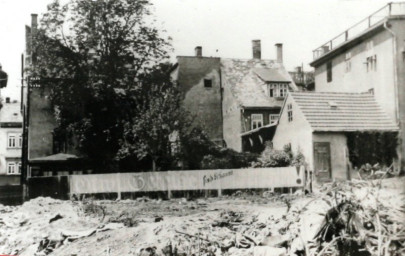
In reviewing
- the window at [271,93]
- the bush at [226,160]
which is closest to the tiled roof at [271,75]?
the window at [271,93]

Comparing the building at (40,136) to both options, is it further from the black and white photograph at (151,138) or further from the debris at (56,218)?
the debris at (56,218)

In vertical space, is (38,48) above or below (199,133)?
above

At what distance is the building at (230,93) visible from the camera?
3030 centimetres

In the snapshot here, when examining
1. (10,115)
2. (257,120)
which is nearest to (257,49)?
(257,120)

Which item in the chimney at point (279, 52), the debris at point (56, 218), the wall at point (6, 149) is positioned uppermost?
the chimney at point (279, 52)

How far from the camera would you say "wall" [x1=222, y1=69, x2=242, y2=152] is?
2977cm

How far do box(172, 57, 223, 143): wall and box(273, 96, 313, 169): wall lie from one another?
8247 mm

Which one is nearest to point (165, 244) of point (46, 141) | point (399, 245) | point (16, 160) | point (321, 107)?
point (399, 245)

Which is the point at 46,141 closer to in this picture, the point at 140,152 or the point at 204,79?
the point at 140,152

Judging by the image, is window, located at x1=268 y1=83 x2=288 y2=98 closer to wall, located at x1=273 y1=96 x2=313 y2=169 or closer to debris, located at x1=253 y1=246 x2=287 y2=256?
wall, located at x1=273 y1=96 x2=313 y2=169

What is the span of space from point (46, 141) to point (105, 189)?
8511mm

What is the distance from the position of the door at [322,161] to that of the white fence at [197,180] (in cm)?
135

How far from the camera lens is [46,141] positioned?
88.9ft

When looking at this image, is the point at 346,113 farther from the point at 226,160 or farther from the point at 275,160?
the point at 226,160
